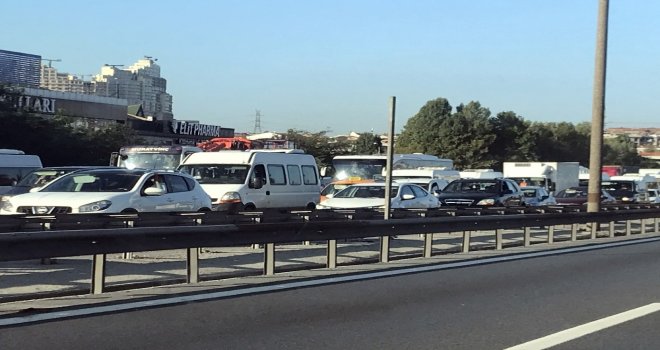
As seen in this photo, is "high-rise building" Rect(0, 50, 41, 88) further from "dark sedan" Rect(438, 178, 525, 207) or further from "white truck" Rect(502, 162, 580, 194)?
"dark sedan" Rect(438, 178, 525, 207)

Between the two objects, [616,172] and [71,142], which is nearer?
[71,142]

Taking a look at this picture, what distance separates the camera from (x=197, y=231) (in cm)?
1021

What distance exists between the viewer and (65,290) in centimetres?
930

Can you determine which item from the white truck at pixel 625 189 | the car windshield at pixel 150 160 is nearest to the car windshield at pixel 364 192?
the car windshield at pixel 150 160

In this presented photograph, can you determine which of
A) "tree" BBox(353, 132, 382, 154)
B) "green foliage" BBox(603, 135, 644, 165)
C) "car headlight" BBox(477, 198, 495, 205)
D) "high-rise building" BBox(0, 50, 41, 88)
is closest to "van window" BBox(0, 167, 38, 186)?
"car headlight" BBox(477, 198, 495, 205)

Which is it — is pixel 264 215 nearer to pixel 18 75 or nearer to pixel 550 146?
pixel 18 75

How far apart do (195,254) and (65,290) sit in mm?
1792

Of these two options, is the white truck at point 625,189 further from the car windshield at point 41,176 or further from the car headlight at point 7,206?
the car headlight at point 7,206

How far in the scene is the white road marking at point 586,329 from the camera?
7383 mm

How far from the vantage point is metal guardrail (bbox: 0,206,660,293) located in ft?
28.9

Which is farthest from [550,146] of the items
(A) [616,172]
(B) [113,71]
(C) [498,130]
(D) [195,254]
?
(B) [113,71]

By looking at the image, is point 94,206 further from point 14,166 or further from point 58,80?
point 58,80

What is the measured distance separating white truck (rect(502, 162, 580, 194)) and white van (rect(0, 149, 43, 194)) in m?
26.2

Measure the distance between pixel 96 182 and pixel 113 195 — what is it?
90 cm
